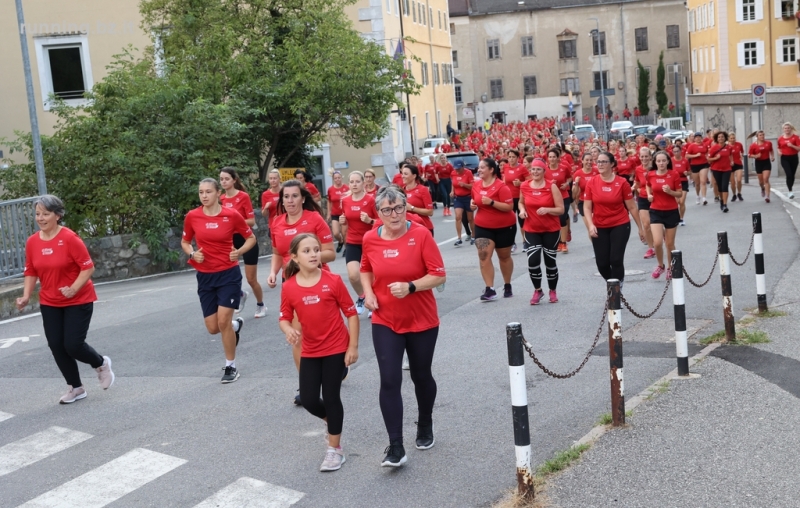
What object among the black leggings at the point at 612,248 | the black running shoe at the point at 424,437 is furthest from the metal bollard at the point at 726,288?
the black running shoe at the point at 424,437

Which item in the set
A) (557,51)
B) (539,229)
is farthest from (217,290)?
(557,51)

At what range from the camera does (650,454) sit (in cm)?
671

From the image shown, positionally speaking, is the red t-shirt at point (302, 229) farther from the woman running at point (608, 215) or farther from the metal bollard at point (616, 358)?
the woman running at point (608, 215)

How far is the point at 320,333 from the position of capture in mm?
6945

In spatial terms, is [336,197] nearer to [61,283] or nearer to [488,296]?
[488,296]

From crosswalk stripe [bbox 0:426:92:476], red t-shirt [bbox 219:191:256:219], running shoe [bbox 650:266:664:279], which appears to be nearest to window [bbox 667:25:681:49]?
running shoe [bbox 650:266:664:279]

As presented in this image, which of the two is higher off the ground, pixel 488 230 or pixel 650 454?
pixel 488 230

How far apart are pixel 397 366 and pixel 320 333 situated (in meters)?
0.55

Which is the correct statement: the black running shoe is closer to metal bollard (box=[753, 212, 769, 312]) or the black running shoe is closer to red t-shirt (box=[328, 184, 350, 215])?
metal bollard (box=[753, 212, 769, 312])

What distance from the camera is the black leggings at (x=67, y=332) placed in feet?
30.9

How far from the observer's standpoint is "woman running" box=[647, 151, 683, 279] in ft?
47.8

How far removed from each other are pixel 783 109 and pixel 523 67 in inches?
2266

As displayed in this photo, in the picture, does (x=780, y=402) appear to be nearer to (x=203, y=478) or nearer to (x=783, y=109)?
(x=203, y=478)

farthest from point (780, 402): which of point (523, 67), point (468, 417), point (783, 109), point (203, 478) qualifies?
point (523, 67)
